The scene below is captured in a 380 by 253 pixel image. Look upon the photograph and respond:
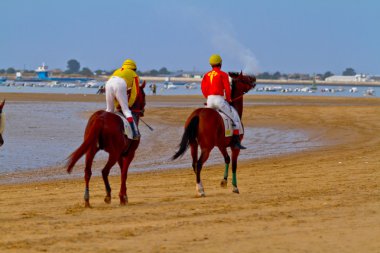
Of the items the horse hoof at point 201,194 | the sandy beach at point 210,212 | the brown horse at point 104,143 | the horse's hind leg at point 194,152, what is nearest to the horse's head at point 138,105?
the brown horse at point 104,143

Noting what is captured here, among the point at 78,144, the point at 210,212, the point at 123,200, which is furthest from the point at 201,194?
the point at 78,144

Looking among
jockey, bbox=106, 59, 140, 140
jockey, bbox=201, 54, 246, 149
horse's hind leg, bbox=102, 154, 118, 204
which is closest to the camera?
horse's hind leg, bbox=102, 154, 118, 204

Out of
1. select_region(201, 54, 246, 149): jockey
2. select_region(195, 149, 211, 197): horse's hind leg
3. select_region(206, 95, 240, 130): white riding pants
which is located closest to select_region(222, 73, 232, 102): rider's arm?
select_region(201, 54, 246, 149): jockey

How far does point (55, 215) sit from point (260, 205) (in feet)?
9.77

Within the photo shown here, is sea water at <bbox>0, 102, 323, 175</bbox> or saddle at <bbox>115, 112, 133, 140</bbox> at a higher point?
saddle at <bbox>115, 112, 133, 140</bbox>

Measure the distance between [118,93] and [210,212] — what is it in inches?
98.5

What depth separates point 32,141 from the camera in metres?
27.4

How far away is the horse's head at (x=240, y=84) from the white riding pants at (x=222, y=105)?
58 cm

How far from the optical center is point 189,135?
48.0ft

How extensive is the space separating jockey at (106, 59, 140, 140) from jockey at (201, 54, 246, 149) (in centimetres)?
160

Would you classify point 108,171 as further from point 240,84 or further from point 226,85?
point 240,84

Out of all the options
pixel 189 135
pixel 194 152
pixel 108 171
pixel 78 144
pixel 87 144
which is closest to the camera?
pixel 87 144

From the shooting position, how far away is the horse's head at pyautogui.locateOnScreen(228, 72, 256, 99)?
15.7 metres

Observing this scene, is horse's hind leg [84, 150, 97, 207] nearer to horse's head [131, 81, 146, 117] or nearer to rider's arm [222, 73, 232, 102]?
horse's head [131, 81, 146, 117]
